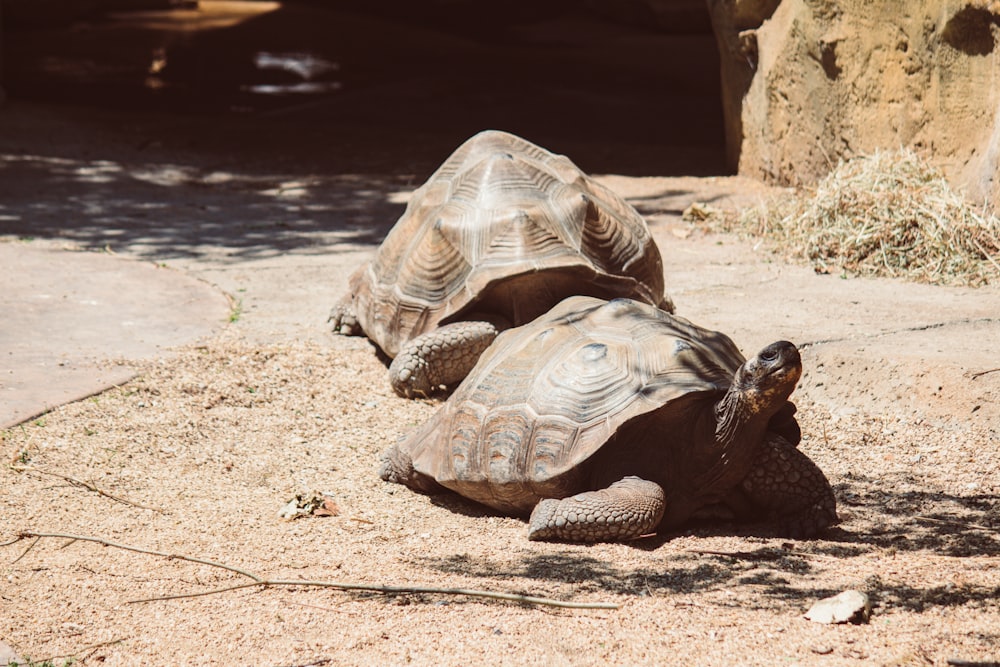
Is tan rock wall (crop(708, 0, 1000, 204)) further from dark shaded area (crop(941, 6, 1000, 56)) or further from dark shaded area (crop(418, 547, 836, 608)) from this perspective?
dark shaded area (crop(418, 547, 836, 608))

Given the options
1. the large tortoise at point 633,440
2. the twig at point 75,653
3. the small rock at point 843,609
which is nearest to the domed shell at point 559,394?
the large tortoise at point 633,440

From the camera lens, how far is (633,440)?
3.50m

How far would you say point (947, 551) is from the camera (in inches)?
126

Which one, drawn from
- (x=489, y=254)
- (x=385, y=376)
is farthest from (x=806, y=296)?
(x=385, y=376)

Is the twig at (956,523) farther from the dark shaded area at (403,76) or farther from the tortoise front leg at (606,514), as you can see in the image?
the dark shaded area at (403,76)

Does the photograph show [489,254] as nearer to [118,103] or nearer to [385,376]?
[385,376]

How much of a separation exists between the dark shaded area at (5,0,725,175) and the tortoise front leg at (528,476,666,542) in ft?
22.6

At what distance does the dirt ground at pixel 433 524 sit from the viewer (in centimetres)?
263

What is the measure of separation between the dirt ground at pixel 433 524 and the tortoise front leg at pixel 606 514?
51mm

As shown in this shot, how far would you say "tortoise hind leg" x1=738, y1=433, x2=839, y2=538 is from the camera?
3.44 m

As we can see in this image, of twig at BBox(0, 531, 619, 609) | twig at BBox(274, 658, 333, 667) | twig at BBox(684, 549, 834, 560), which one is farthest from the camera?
twig at BBox(684, 549, 834, 560)

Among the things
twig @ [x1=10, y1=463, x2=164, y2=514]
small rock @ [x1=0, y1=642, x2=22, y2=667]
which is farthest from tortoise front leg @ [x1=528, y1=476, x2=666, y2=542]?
small rock @ [x1=0, y1=642, x2=22, y2=667]

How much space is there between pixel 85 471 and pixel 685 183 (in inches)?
259

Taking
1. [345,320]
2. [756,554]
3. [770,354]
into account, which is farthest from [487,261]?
[756,554]
